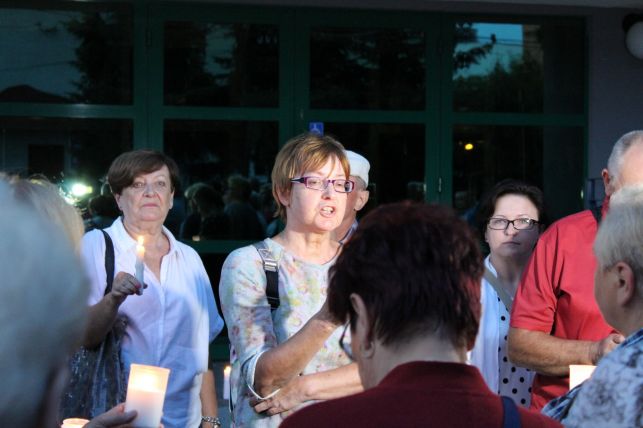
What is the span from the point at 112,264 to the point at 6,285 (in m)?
2.78

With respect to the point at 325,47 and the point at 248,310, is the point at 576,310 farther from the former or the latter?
the point at 325,47

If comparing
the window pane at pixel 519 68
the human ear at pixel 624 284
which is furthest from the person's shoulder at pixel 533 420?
the window pane at pixel 519 68

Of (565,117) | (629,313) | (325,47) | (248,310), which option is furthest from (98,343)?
(565,117)

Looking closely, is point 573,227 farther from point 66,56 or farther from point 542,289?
point 66,56

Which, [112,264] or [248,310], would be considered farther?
[112,264]

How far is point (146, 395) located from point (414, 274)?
3.66 ft

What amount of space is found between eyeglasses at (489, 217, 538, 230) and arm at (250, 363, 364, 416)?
143 centimetres

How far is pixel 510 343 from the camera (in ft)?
11.5

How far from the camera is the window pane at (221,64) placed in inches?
301

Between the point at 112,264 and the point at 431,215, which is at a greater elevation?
the point at 431,215

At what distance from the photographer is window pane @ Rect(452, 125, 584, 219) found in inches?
319

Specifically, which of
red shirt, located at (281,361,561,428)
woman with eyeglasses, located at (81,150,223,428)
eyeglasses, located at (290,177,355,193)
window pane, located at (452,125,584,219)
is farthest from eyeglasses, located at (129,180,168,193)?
window pane, located at (452,125,584,219)

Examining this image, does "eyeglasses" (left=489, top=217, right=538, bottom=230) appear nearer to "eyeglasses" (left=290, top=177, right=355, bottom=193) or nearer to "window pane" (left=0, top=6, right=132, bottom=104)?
"eyeglasses" (left=290, top=177, right=355, bottom=193)

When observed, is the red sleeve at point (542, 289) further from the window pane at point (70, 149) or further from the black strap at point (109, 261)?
the window pane at point (70, 149)
